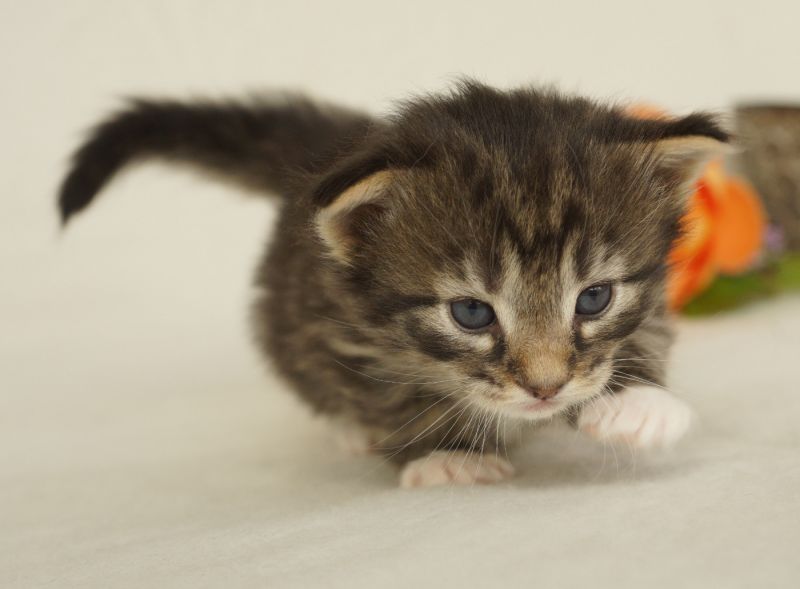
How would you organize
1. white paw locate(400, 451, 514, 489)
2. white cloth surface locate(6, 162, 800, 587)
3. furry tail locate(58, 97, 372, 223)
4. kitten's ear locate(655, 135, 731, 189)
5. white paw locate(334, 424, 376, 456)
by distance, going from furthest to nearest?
furry tail locate(58, 97, 372, 223) → white paw locate(334, 424, 376, 456) → white paw locate(400, 451, 514, 489) → kitten's ear locate(655, 135, 731, 189) → white cloth surface locate(6, 162, 800, 587)

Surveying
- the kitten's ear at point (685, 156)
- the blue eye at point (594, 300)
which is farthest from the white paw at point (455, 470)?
the kitten's ear at point (685, 156)

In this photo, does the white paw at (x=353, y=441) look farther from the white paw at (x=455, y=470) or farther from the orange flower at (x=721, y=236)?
the orange flower at (x=721, y=236)

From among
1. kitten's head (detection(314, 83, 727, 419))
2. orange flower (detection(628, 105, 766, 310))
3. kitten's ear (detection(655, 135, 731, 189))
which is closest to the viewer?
kitten's head (detection(314, 83, 727, 419))

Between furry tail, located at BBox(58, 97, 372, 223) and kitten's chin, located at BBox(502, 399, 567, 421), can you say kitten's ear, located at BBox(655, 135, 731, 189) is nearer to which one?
kitten's chin, located at BBox(502, 399, 567, 421)

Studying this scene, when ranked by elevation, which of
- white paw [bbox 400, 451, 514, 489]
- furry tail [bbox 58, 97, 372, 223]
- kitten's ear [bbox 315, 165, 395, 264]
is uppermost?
furry tail [bbox 58, 97, 372, 223]

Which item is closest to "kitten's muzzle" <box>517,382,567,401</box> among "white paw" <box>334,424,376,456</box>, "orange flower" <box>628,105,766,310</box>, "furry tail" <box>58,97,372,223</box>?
"white paw" <box>334,424,376,456</box>

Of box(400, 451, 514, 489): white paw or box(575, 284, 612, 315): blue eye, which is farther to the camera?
box(400, 451, 514, 489): white paw

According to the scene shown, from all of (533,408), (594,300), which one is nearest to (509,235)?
(594,300)

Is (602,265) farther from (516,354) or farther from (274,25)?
(274,25)
